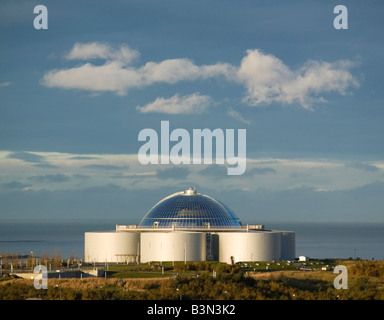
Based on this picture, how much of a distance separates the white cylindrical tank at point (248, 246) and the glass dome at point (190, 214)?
4712 mm

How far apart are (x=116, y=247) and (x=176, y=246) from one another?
8.53 meters

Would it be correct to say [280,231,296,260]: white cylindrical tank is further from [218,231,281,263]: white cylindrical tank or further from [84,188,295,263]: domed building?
[218,231,281,263]: white cylindrical tank

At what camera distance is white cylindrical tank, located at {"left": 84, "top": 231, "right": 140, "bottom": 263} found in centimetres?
8919

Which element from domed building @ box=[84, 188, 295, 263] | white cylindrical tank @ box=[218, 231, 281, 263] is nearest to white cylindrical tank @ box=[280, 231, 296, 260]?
domed building @ box=[84, 188, 295, 263]

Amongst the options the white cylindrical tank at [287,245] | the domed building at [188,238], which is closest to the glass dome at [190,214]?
the domed building at [188,238]

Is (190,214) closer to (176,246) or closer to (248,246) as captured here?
(176,246)

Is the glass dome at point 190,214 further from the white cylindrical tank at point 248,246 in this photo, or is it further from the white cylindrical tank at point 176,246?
the white cylindrical tank at point 176,246

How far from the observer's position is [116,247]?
8938cm

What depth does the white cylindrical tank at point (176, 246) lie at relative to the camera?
278ft

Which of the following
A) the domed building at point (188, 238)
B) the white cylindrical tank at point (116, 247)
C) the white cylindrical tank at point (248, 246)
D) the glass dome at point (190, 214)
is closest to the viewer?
the domed building at point (188, 238)

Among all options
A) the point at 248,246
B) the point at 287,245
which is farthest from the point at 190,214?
the point at 287,245
